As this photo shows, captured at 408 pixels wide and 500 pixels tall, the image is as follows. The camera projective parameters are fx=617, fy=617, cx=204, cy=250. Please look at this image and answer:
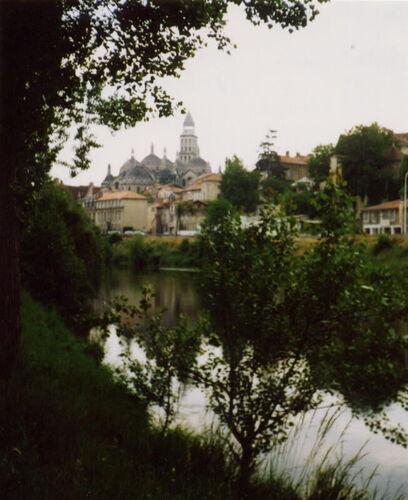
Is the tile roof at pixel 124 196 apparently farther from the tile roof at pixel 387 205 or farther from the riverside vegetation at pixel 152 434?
the riverside vegetation at pixel 152 434

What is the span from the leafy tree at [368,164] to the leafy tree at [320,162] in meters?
7.54

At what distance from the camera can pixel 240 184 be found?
98125 mm

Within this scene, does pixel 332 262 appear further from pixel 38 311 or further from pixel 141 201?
pixel 141 201

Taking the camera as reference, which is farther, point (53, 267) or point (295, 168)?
point (295, 168)

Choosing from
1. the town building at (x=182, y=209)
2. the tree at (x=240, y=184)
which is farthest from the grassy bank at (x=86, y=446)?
the town building at (x=182, y=209)

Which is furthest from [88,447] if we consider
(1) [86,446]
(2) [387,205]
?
(2) [387,205]

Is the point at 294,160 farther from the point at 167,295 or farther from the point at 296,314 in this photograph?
the point at 296,314

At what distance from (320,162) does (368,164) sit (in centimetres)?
1216

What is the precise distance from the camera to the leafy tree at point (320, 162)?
296 ft

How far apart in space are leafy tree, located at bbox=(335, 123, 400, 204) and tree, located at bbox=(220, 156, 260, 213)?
1846 centimetres

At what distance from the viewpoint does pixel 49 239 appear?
24047mm

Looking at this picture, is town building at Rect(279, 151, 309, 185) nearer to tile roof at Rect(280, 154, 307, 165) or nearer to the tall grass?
tile roof at Rect(280, 154, 307, 165)

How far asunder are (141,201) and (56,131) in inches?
5378

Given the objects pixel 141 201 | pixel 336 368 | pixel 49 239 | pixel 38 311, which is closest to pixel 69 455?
pixel 336 368
